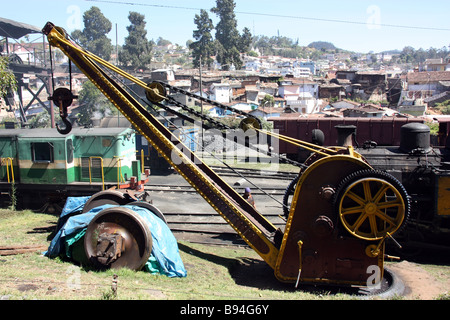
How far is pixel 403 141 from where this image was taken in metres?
12.0

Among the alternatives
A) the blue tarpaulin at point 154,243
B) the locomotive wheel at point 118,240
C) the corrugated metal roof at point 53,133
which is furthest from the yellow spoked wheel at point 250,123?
the corrugated metal roof at point 53,133

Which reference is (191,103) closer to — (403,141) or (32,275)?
(403,141)

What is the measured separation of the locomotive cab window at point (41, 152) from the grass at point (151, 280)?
363 centimetres

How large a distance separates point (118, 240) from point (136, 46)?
264 feet

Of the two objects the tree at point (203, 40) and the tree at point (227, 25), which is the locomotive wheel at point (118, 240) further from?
the tree at point (227, 25)

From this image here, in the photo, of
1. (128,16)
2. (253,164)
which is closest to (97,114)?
(253,164)

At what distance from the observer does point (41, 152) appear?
14500mm

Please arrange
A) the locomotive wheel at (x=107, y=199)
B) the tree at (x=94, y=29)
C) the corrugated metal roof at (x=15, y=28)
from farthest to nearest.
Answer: the tree at (x=94, y=29)
the corrugated metal roof at (x=15, y=28)
the locomotive wheel at (x=107, y=199)

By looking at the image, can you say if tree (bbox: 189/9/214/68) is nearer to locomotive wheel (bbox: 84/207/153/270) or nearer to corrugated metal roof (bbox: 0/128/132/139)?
corrugated metal roof (bbox: 0/128/132/139)

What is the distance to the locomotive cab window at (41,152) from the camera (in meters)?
14.4

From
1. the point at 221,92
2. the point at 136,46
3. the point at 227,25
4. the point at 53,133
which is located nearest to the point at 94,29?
the point at 136,46

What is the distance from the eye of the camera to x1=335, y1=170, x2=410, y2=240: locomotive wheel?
7.96m

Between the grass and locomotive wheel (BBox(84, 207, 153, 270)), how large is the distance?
25 cm

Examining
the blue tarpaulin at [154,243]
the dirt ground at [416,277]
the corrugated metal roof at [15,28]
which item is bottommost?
the dirt ground at [416,277]
